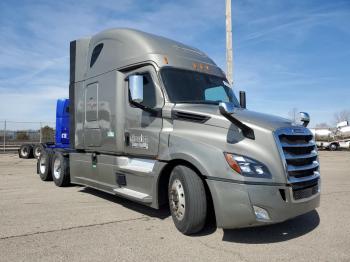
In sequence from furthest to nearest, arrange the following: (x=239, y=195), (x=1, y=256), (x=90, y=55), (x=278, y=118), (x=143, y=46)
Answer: (x=90, y=55)
(x=143, y=46)
(x=278, y=118)
(x=239, y=195)
(x=1, y=256)

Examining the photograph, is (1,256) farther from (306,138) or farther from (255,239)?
(306,138)

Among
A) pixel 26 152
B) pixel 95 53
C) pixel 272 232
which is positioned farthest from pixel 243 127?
pixel 26 152

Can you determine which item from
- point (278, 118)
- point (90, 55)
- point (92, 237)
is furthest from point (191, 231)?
point (90, 55)

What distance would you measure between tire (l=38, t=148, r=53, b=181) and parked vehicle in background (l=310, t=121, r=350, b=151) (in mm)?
32401

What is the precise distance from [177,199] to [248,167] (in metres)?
1.28

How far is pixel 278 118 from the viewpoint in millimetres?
5770

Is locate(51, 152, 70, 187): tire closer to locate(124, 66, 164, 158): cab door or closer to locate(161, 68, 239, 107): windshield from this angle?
locate(124, 66, 164, 158): cab door

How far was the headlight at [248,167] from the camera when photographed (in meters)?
4.94

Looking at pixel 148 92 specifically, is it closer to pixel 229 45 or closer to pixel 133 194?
pixel 133 194

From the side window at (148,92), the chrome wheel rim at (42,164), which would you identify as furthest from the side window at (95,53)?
the chrome wheel rim at (42,164)

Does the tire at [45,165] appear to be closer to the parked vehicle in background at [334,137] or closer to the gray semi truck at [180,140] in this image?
the gray semi truck at [180,140]

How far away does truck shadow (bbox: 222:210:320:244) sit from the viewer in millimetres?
5359

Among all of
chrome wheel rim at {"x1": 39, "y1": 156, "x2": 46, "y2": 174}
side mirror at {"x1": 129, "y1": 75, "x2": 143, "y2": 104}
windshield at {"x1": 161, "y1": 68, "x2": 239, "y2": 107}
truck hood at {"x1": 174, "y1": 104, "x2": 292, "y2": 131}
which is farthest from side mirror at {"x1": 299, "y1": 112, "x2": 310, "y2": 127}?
chrome wheel rim at {"x1": 39, "y1": 156, "x2": 46, "y2": 174}

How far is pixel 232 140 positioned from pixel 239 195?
2.41ft
